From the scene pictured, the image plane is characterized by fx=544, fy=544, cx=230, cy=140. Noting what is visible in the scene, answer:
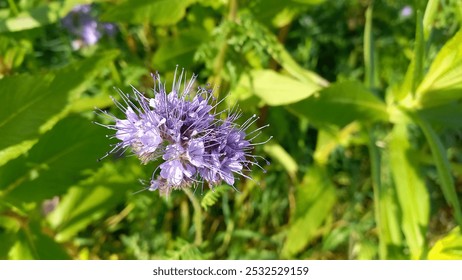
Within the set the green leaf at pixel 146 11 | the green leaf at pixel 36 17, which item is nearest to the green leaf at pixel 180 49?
the green leaf at pixel 146 11

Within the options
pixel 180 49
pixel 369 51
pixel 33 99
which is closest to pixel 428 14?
pixel 369 51

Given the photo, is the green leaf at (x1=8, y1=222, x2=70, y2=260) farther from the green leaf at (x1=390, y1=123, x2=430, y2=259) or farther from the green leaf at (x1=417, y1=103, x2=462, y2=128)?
the green leaf at (x1=417, y1=103, x2=462, y2=128)

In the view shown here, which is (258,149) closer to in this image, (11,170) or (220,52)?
(220,52)

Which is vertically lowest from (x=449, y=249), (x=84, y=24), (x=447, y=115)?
(x=449, y=249)

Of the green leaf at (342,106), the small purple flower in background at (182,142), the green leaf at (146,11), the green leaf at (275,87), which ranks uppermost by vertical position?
the green leaf at (146,11)

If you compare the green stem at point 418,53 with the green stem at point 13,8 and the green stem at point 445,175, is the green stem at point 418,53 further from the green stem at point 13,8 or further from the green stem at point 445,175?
the green stem at point 13,8

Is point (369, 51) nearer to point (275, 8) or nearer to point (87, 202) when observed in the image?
point (275, 8)

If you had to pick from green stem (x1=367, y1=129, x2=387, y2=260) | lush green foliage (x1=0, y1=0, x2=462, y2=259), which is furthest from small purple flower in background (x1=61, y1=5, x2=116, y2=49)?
green stem (x1=367, y1=129, x2=387, y2=260)
